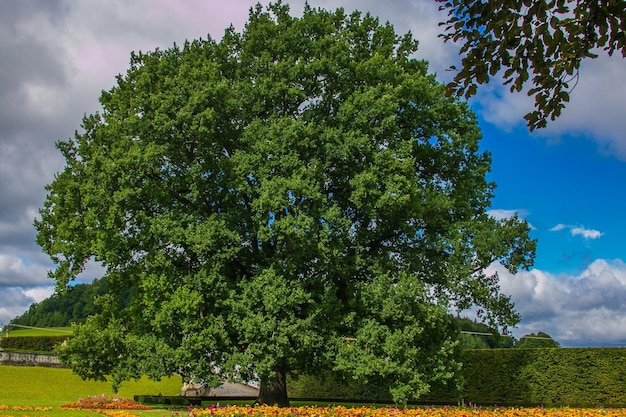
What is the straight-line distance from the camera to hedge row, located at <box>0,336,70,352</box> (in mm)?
43188

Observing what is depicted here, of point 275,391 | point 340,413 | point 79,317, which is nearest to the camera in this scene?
point 340,413

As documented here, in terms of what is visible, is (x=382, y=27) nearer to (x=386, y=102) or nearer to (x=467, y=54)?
(x=386, y=102)

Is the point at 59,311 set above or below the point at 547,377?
above

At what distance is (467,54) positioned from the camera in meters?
6.75

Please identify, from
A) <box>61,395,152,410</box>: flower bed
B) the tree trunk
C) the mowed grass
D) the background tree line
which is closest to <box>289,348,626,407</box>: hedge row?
the tree trunk

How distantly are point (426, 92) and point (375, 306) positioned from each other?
834 centimetres

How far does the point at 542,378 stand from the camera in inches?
1099

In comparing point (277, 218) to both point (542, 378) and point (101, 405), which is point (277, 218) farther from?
point (542, 378)

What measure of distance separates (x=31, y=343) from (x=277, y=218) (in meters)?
32.6

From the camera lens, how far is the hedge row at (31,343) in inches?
1700

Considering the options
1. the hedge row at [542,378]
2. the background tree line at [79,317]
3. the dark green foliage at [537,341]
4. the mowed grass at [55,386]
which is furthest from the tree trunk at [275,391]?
the dark green foliage at [537,341]

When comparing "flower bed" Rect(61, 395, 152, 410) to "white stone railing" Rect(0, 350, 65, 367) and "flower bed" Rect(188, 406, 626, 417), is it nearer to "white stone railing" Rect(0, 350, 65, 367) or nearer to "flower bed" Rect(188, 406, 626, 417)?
"flower bed" Rect(188, 406, 626, 417)

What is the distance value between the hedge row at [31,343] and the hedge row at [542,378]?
23.9 metres

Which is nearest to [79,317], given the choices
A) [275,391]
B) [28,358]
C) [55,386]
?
[28,358]
